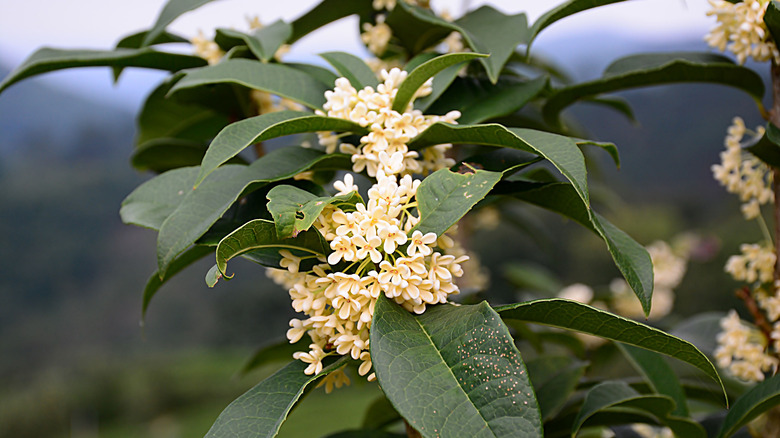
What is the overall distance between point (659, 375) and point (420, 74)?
1.85 feet

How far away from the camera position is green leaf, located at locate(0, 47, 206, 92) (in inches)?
31.7

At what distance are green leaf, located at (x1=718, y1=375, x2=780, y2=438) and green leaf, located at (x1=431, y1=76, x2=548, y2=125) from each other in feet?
1.43

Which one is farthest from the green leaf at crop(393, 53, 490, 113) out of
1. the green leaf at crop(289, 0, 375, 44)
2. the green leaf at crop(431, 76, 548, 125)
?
the green leaf at crop(289, 0, 375, 44)

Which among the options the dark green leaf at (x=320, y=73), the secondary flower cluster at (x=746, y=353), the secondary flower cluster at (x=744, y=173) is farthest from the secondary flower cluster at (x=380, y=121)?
the secondary flower cluster at (x=746, y=353)

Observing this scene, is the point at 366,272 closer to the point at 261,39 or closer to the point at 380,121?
the point at 380,121

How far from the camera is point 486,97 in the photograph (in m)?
0.79

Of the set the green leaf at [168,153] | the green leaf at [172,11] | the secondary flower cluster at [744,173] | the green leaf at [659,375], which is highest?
the green leaf at [172,11]

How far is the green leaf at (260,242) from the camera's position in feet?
1.63

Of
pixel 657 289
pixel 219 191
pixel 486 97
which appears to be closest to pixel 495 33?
pixel 486 97

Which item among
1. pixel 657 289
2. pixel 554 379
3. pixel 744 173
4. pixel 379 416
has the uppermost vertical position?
pixel 744 173

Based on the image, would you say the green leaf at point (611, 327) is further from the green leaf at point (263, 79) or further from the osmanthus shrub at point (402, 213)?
the green leaf at point (263, 79)

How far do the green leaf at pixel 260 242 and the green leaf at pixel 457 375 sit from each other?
0.31 feet

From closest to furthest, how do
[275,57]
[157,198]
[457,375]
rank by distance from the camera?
[457,375], [157,198], [275,57]

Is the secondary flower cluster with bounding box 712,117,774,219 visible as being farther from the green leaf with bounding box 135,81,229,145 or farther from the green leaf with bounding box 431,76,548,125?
the green leaf with bounding box 135,81,229,145
